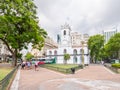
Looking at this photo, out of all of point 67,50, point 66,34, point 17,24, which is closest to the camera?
point 17,24

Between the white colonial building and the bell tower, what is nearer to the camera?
the white colonial building

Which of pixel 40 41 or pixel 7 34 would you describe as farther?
pixel 40 41

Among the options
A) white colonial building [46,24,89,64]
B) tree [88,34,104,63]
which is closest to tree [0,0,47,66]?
tree [88,34,104,63]

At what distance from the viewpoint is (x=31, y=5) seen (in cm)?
3519

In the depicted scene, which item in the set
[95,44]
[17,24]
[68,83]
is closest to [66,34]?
[95,44]

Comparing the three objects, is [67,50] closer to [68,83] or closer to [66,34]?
[66,34]

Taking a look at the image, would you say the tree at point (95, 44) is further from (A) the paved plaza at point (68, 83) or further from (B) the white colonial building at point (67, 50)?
(A) the paved plaza at point (68, 83)

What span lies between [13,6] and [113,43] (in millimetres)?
46724

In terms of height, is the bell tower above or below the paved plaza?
above

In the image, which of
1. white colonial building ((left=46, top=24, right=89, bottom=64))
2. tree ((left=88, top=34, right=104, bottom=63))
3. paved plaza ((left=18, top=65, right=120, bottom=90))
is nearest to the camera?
paved plaza ((left=18, top=65, right=120, bottom=90))

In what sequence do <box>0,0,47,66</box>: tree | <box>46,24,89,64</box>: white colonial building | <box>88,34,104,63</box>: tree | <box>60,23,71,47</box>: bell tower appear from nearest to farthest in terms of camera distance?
<box>0,0,47,66</box>: tree, <box>88,34,104,63</box>: tree, <box>46,24,89,64</box>: white colonial building, <box>60,23,71,47</box>: bell tower

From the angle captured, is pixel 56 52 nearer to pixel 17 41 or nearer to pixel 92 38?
pixel 92 38

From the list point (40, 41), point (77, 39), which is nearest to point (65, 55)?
point (40, 41)

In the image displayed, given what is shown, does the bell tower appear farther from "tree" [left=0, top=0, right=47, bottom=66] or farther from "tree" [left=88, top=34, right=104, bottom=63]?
"tree" [left=0, top=0, right=47, bottom=66]
